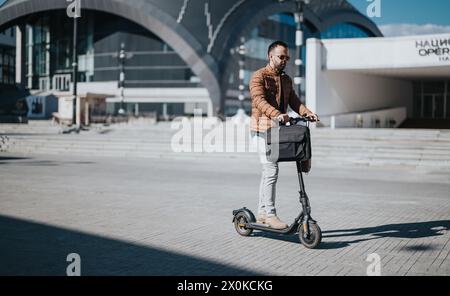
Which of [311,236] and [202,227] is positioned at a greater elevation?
[311,236]

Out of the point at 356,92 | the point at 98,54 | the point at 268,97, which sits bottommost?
the point at 268,97

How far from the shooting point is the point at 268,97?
221 inches

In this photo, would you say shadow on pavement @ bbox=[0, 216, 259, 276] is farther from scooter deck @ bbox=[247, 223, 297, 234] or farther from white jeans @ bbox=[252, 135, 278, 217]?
white jeans @ bbox=[252, 135, 278, 217]

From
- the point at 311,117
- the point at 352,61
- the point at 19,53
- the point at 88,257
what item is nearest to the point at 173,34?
the point at 19,53

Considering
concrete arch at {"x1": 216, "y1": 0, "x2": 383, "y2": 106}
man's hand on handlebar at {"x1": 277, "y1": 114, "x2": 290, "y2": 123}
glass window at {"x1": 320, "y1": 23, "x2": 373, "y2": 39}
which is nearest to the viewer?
man's hand on handlebar at {"x1": 277, "y1": 114, "x2": 290, "y2": 123}

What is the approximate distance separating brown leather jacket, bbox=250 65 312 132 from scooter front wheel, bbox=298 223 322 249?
1136 millimetres

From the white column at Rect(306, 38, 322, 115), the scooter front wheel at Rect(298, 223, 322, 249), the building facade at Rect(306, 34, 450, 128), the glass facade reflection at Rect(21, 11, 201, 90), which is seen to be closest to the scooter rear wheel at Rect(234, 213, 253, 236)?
the scooter front wheel at Rect(298, 223, 322, 249)

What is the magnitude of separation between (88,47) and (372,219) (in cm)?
6757

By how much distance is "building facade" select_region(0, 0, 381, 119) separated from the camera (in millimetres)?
59094

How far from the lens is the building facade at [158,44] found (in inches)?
2327

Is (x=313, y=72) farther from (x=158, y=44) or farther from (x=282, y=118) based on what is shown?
(x=158, y=44)

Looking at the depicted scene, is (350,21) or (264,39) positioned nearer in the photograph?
(264,39)

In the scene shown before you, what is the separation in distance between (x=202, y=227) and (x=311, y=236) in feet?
5.54

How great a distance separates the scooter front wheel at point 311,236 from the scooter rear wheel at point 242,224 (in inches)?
29.3
